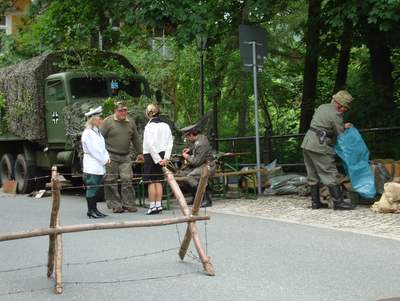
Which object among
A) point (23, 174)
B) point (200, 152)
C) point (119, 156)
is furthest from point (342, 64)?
point (119, 156)

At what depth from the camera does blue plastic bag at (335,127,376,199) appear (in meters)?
11.1

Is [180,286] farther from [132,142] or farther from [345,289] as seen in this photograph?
[132,142]

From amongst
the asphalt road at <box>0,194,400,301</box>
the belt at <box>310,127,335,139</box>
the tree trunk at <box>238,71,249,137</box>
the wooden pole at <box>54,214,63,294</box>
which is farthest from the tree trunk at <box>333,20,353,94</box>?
the wooden pole at <box>54,214,63,294</box>

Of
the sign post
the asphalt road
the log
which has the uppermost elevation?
the sign post

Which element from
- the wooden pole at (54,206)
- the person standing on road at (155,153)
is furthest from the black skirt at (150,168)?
the wooden pole at (54,206)

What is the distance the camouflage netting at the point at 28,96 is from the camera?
15031mm

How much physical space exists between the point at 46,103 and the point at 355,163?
6.90 metres

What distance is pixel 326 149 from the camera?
11.0 metres

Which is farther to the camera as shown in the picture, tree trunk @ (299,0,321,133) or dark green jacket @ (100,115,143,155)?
tree trunk @ (299,0,321,133)

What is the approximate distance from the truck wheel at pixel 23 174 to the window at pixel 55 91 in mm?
1960

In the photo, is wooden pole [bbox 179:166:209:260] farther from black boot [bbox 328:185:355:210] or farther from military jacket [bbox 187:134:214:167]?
military jacket [bbox 187:134:214:167]

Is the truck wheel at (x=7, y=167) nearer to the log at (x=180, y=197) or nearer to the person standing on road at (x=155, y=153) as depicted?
the person standing on road at (x=155, y=153)

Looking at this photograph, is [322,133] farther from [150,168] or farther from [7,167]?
[7,167]

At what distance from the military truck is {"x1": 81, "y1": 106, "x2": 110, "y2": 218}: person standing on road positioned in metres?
2.70
